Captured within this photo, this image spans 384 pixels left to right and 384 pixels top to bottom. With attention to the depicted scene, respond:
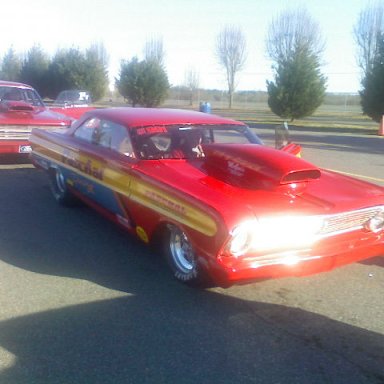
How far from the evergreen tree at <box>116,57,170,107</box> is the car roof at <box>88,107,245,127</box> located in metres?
32.2

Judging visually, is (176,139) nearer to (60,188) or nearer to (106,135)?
(106,135)

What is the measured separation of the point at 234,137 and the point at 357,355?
2965 mm

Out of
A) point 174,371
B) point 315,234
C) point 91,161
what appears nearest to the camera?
point 174,371

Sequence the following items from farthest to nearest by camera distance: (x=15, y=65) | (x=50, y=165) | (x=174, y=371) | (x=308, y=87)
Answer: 1. (x=15, y=65)
2. (x=308, y=87)
3. (x=50, y=165)
4. (x=174, y=371)

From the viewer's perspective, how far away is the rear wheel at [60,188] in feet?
21.1

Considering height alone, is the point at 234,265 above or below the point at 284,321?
above

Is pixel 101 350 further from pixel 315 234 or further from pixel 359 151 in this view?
pixel 359 151

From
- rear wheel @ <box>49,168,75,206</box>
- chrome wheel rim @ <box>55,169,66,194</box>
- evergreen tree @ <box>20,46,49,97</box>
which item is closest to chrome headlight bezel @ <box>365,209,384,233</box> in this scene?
rear wheel @ <box>49,168,75,206</box>

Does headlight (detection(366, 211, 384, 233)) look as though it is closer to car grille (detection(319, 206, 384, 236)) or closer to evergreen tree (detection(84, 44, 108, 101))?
car grille (detection(319, 206, 384, 236))

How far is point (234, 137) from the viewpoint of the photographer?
18.7 feet

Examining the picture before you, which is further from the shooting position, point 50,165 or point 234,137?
point 50,165

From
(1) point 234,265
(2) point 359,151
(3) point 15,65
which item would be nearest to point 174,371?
(1) point 234,265

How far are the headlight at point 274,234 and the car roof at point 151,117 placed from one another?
1.94 m

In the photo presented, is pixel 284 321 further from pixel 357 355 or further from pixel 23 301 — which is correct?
pixel 23 301
